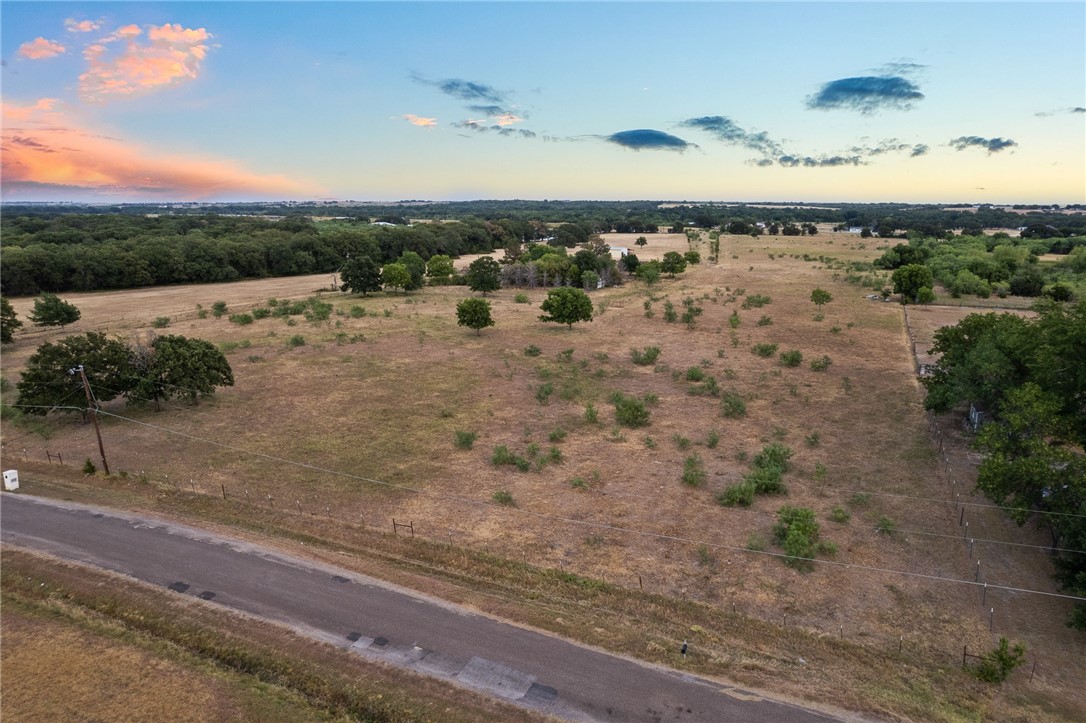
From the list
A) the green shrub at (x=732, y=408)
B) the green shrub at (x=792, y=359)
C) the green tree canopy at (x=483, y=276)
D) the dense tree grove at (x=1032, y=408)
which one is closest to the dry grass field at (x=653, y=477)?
the green shrub at (x=732, y=408)

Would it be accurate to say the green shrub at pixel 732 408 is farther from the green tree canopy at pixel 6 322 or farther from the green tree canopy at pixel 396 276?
the green tree canopy at pixel 6 322

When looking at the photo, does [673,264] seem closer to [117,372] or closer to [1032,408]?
[1032,408]

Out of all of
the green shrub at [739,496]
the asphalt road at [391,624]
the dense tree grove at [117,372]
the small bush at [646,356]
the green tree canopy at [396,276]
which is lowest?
the asphalt road at [391,624]

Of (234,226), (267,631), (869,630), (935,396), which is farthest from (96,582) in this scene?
(234,226)

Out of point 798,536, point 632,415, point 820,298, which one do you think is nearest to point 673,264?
point 820,298

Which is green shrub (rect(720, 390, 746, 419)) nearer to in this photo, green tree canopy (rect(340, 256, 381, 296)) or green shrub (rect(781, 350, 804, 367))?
green shrub (rect(781, 350, 804, 367))

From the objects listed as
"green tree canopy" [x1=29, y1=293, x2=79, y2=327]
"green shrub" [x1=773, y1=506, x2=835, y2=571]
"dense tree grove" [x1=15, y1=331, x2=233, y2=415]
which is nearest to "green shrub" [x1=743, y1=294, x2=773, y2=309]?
"green shrub" [x1=773, y1=506, x2=835, y2=571]

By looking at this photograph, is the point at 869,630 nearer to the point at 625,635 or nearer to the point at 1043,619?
the point at 1043,619
